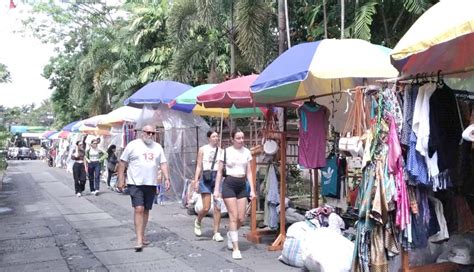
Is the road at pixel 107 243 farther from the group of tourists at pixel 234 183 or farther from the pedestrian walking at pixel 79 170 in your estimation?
the pedestrian walking at pixel 79 170

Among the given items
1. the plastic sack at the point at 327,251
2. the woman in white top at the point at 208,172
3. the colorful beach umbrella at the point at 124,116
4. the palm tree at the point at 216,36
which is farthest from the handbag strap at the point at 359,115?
the colorful beach umbrella at the point at 124,116

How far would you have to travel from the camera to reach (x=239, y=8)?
1277cm

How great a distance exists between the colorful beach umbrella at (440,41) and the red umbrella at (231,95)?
3315 millimetres

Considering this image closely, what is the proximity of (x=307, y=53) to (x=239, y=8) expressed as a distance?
6.96 metres

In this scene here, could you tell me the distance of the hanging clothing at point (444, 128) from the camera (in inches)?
187

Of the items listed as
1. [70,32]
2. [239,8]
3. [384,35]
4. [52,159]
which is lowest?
[52,159]

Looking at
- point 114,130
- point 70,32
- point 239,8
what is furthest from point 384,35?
point 70,32

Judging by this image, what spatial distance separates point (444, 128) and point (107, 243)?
5.50 meters

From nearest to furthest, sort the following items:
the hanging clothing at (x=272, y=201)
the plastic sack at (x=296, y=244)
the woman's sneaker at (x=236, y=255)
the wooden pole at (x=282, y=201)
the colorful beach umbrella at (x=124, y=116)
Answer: the plastic sack at (x=296, y=244) → the woman's sneaker at (x=236, y=255) → the wooden pole at (x=282, y=201) → the hanging clothing at (x=272, y=201) → the colorful beach umbrella at (x=124, y=116)

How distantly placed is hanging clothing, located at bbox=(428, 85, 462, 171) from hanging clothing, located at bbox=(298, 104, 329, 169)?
2089 mm

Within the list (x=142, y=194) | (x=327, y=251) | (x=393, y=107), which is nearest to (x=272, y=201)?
(x=142, y=194)

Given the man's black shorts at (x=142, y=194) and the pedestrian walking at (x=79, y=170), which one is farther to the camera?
the pedestrian walking at (x=79, y=170)

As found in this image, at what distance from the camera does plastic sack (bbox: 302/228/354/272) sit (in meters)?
5.57

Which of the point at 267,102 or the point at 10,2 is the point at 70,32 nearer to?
the point at 10,2
